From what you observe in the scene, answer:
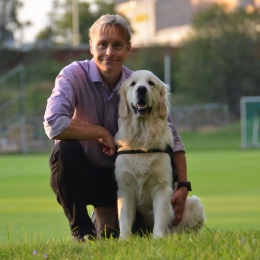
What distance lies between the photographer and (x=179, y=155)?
7.46 metres

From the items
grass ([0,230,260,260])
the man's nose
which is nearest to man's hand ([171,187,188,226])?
grass ([0,230,260,260])

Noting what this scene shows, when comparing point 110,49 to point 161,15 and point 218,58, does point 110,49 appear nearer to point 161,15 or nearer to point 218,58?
point 218,58

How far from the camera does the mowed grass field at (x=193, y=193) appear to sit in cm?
962

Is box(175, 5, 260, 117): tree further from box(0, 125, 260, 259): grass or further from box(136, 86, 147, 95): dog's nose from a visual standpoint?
box(136, 86, 147, 95): dog's nose

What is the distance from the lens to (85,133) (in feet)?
22.9

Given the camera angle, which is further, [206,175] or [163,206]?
[206,175]

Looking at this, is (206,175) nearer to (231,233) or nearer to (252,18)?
(231,233)

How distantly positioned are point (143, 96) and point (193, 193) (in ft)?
23.2

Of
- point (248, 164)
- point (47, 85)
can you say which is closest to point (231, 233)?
point (248, 164)

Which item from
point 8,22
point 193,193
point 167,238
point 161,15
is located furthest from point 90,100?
point 161,15

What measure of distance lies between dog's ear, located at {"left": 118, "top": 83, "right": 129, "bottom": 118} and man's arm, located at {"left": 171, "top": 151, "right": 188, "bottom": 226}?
1.64ft

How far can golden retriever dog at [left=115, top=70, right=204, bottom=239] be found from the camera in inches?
280

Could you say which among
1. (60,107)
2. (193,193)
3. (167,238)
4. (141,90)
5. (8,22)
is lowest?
(193,193)

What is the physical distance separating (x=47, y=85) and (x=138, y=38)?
3407 centimetres
